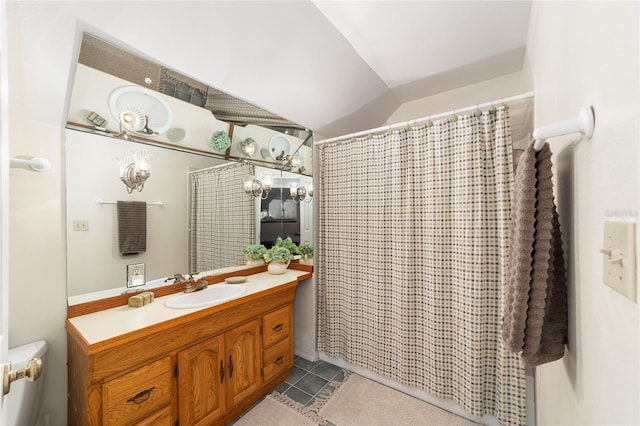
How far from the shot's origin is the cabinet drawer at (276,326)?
75.1 inches

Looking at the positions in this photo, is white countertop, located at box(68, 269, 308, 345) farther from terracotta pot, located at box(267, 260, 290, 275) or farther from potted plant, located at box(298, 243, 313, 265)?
potted plant, located at box(298, 243, 313, 265)

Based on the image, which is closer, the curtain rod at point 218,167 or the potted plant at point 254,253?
the curtain rod at point 218,167

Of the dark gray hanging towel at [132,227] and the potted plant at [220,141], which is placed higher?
the potted plant at [220,141]

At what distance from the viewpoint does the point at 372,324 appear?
205 cm

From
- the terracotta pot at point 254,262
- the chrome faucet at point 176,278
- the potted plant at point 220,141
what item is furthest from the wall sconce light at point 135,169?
the terracotta pot at point 254,262

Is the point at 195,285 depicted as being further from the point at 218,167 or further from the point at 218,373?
the point at 218,167

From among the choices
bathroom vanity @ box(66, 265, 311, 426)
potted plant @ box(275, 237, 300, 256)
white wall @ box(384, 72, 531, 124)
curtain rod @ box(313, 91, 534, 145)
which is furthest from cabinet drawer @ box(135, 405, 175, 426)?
white wall @ box(384, 72, 531, 124)

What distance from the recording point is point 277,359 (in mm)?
2010

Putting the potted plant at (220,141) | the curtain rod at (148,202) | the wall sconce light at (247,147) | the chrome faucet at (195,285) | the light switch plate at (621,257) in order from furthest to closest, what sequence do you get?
the wall sconce light at (247,147) → the potted plant at (220,141) → the chrome faucet at (195,285) → the curtain rod at (148,202) → the light switch plate at (621,257)

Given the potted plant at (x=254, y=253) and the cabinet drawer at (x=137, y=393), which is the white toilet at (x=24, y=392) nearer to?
the cabinet drawer at (x=137, y=393)

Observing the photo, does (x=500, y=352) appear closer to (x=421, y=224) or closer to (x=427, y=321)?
(x=427, y=321)

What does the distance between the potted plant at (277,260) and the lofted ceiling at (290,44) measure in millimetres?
1212

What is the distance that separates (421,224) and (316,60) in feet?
4.41

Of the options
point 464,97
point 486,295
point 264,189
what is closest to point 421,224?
point 486,295
